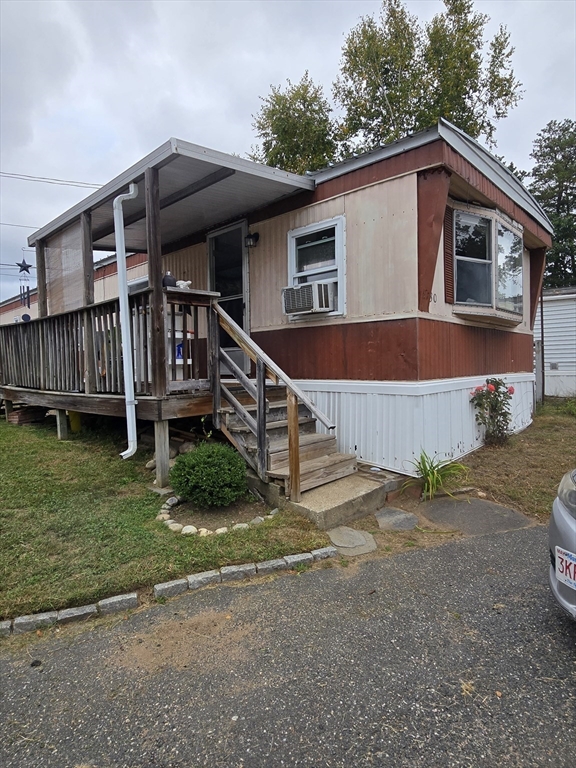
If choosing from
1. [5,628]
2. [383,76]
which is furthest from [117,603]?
[383,76]

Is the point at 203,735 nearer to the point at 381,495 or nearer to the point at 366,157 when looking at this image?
the point at 381,495

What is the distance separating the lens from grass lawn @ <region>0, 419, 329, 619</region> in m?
2.67

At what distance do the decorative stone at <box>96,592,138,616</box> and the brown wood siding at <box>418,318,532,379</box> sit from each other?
→ 3.30 meters

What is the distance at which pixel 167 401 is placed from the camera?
14.6 feet

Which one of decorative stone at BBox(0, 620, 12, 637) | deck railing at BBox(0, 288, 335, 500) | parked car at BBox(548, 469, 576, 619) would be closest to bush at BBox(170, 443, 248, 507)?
deck railing at BBox(0, 288, 335, 500)

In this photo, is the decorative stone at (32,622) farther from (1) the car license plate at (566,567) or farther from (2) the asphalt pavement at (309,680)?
(1) the car license plate at (566,567)

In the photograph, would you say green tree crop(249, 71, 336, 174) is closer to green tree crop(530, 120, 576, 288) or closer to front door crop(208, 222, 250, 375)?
front door crop(208, 222, 250, 375)

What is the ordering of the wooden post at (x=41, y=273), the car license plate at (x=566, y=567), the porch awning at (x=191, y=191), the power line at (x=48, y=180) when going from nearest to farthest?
the car license plate at (x=566, y=567) < the porch awning at (x=191, y=191) < the wooden post at (x=41, y=273) < the power line at (x=48, y=180)

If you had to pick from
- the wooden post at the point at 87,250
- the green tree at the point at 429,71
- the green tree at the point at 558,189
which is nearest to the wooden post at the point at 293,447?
the wooden post at the point at 87,250

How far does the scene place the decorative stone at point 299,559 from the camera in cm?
306

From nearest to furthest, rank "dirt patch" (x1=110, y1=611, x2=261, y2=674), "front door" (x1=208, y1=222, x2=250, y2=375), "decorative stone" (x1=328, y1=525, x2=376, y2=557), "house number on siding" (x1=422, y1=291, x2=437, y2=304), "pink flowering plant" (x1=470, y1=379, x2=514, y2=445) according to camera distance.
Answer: "dirt patch" (x1=110, y1=611, x2=261, y2=674) < "decorative stone" (x1=328, y1=525, x2=376, y2=557) < "house number on siding" (x1=422, y1=291, x2=437, y2=304) < "pink flowering plant" (x1=470, y1=379, x2=514, y2=445) < "front door" (x1=208, y1=222, x2=250, y2=375)

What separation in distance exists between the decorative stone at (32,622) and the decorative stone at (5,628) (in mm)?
24

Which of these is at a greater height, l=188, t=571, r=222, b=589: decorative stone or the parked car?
the parked car

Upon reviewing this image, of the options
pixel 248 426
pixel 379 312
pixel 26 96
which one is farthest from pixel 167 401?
pixel 26 96
